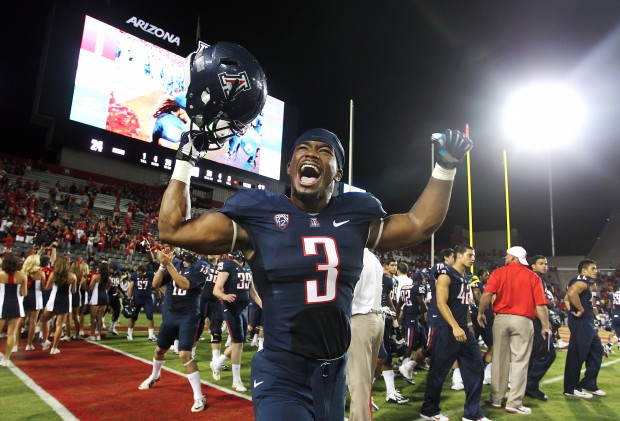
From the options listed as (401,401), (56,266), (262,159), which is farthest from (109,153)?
(401,401)

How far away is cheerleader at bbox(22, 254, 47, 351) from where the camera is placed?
9.00 meters

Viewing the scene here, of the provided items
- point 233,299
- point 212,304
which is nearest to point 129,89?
point 212,304

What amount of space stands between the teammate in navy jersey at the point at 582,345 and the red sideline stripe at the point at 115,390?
5010 millimetres

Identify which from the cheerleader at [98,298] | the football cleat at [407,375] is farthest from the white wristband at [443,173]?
the cheerleader at [98,298]

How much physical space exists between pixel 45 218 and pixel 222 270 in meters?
18.7

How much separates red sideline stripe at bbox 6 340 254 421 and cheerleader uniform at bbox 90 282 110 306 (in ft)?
7.69

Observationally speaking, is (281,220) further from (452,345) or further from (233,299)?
(233,299)

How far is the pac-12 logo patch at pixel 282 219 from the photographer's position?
2172 mm

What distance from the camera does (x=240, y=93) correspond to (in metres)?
2.33

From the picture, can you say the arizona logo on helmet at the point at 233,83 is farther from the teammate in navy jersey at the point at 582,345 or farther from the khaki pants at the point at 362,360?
the teammate in navy jersey at the point at 582,345

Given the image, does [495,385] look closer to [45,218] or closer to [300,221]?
[300,221]

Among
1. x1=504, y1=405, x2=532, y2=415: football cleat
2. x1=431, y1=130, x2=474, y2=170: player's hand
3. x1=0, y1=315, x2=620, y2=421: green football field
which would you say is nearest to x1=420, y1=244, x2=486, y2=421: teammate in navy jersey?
x1=0, y1=315, x2=620, y2=421: green football field

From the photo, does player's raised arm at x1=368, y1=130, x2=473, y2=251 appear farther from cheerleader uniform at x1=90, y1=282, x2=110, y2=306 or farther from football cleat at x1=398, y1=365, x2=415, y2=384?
cheerleader uniform at x1=90, y1=282, x2=110, y2=306

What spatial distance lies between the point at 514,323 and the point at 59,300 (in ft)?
28.3
